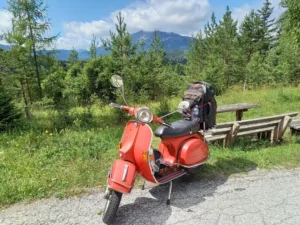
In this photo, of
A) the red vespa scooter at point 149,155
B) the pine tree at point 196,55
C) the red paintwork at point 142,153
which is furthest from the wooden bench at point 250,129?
the pine tree at point 196,55

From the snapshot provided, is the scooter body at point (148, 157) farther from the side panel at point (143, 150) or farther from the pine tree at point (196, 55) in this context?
the pine tree at point (196, 55)

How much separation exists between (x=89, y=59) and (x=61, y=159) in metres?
24.0

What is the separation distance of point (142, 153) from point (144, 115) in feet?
1.49

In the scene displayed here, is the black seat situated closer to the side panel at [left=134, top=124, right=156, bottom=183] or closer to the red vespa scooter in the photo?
the red vespa scooter

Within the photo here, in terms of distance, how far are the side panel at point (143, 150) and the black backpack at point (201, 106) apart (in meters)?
1.12

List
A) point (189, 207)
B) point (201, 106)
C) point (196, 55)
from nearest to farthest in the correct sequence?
point (189, 207)
point (201, 106)
point (196, 55)

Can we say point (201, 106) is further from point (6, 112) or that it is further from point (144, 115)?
point (6, 112)

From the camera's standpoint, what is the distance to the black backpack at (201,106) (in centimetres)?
392

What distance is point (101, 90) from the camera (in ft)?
85.7

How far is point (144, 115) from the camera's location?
2900 millimetres

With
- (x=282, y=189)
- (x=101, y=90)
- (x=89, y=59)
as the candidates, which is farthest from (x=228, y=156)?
(x=89, y=59)

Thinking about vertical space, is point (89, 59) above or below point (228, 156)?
above

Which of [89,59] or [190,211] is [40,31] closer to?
[190,211]

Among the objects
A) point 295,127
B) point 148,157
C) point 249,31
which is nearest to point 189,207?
point 148,157
